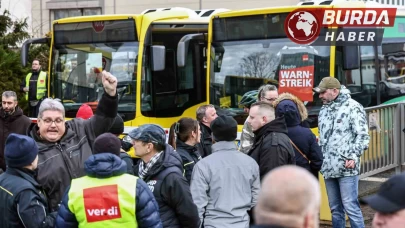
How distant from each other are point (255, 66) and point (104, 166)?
7.75 meters

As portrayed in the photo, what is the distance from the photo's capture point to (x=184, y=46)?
13.2 m

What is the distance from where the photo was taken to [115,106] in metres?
5.96

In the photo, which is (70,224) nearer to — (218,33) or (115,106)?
(115,106)

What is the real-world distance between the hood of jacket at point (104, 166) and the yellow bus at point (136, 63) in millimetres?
8489

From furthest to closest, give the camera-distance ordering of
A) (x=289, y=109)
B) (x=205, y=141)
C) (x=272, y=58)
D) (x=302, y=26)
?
(x=272, y=58)
(x=302, y=26)
(x=205, y=141)
(x=289, y=109)

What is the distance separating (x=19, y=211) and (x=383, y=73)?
9.28m

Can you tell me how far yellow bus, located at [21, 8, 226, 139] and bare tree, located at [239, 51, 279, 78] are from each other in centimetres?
129

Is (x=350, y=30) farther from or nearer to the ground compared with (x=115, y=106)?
farther from the ground

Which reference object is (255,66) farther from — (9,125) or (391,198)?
(391,198)

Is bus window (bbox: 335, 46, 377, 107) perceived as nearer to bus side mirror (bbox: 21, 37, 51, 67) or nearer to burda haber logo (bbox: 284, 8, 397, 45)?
burda haber logo (bbox: 284, 8, 397, 45)

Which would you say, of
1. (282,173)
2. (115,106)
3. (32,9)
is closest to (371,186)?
(115,106)

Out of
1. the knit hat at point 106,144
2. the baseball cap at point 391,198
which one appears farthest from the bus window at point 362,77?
the baseball cap at point 391,198

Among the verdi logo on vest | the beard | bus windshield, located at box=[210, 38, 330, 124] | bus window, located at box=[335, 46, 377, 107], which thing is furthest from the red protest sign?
the verdi logo on vest

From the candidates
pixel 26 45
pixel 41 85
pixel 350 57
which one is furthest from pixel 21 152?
pixel 41 85
